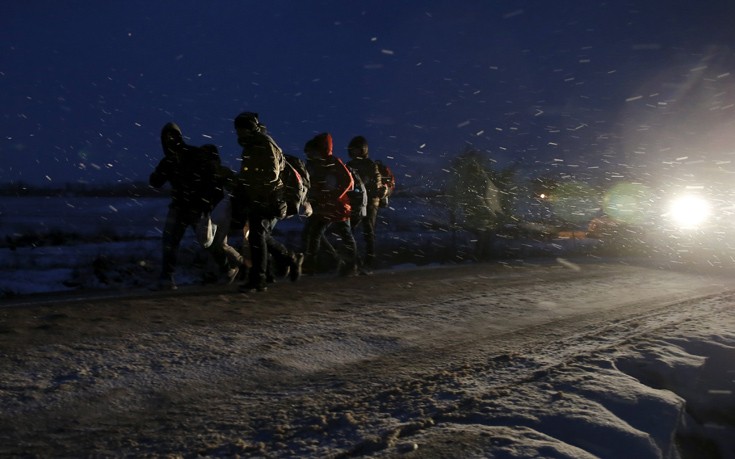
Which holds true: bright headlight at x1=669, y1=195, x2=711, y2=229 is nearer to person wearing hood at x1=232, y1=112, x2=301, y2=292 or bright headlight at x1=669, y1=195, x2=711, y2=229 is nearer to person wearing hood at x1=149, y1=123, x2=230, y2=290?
person wearing hood at x1=232, y1=112, x2=301, y2=292

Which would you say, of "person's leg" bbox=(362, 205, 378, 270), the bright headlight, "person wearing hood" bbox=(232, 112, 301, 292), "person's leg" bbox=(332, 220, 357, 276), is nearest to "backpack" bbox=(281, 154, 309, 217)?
"person wearing hood" bbox=(232, 112, 301, 292)

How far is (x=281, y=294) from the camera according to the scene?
7.15 meters

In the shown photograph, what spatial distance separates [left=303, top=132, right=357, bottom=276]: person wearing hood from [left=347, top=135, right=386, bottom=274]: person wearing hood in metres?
0.87

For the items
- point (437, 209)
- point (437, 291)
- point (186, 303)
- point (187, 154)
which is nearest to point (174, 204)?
point (187, 154)

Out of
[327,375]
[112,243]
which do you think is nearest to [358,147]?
[327,375]

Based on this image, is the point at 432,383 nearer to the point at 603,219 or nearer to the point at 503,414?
the point at 503,414

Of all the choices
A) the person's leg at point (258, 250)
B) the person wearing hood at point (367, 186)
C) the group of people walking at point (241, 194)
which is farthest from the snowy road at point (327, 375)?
the person wearing hood at point (367, 186)

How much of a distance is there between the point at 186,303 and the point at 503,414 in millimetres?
3856

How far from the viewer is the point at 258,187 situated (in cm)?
696

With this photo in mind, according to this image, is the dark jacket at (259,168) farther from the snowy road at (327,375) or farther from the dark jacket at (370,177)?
the dark jacket at (370,177)

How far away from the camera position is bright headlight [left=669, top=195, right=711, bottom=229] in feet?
48.6

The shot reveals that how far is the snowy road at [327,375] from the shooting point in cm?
292

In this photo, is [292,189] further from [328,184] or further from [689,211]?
[689,211]

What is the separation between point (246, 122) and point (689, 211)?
12306 millimetres
